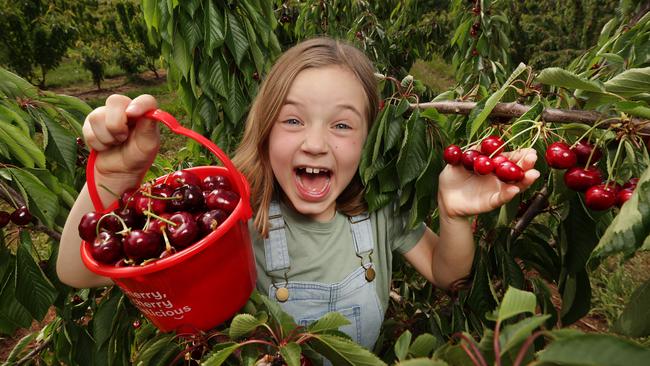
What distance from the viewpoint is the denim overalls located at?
126 centimetres

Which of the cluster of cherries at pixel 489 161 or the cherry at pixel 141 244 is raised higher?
the cluster of cherries at pixel 489 161

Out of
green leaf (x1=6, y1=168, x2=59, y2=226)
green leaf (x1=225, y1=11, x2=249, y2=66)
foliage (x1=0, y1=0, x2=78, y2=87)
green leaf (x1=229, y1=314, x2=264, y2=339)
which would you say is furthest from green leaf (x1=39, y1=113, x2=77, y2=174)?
foliage (x1=0, y1=0, x2=78, y2=87)

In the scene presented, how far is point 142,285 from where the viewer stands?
774mm

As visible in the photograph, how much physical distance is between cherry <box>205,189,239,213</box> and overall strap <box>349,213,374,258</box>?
0.54m

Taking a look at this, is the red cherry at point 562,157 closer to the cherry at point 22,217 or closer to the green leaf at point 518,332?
the green leaf at point 518,332

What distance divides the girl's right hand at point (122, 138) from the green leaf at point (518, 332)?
0.76 m

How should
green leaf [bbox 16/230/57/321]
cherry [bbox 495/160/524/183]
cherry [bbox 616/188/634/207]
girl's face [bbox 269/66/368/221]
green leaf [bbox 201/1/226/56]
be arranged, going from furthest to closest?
green leaf [bbox 201/1/226/56] → girl's face [bbox 269/66/368/221] → green leaf [bbox 16/230/57/321] → cherry [bbox 495/160/524/183] → cherry [bbox 616/188/634/207]

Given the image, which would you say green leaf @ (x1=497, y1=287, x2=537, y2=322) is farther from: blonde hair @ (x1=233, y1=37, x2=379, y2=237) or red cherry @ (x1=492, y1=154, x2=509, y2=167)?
blonde hair @ (x1=233, y1=37, x2=379, y2=237)

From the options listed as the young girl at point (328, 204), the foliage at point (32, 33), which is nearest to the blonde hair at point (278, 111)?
the young girl at point (328, 204)

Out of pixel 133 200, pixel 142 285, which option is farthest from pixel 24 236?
pixel 142 285

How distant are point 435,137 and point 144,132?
0.76 meters

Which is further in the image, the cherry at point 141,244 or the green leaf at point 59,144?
the green leaf at point 59,144

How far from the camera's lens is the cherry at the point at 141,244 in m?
0.75

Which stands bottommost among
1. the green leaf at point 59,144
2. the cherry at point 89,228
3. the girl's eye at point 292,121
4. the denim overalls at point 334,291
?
the denim overalls at point 334,291
